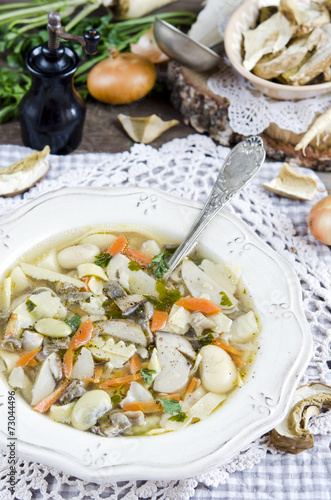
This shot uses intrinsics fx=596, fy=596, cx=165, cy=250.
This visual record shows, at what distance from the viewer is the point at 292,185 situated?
10.2 feet

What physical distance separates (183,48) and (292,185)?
3.16ft

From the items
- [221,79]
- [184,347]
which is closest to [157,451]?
[184,347]

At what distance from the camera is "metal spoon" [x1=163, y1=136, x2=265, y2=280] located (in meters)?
2.61

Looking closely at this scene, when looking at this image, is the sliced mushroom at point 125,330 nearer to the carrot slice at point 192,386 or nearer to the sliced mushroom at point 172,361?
the sliced mushroom at point 172,361

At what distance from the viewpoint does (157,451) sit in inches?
74.6

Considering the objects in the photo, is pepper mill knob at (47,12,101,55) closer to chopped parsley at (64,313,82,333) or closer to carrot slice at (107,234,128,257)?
carrot slice at (107,234,128,257)

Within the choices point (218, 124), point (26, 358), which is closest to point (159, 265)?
point (26, 358)

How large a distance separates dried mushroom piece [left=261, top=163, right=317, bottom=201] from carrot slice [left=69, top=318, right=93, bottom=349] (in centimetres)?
132

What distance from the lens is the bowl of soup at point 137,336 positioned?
1.92 metres

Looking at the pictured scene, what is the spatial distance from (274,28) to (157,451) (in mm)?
2359

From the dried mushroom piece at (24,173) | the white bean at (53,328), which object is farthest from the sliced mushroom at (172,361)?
the dried mushroom piece at (24,173)

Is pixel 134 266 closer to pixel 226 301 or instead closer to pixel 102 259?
pixel 102 259

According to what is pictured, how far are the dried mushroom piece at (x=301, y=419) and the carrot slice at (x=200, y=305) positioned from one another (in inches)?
17.7

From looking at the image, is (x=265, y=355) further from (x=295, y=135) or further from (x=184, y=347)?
(x=295, y=135)
